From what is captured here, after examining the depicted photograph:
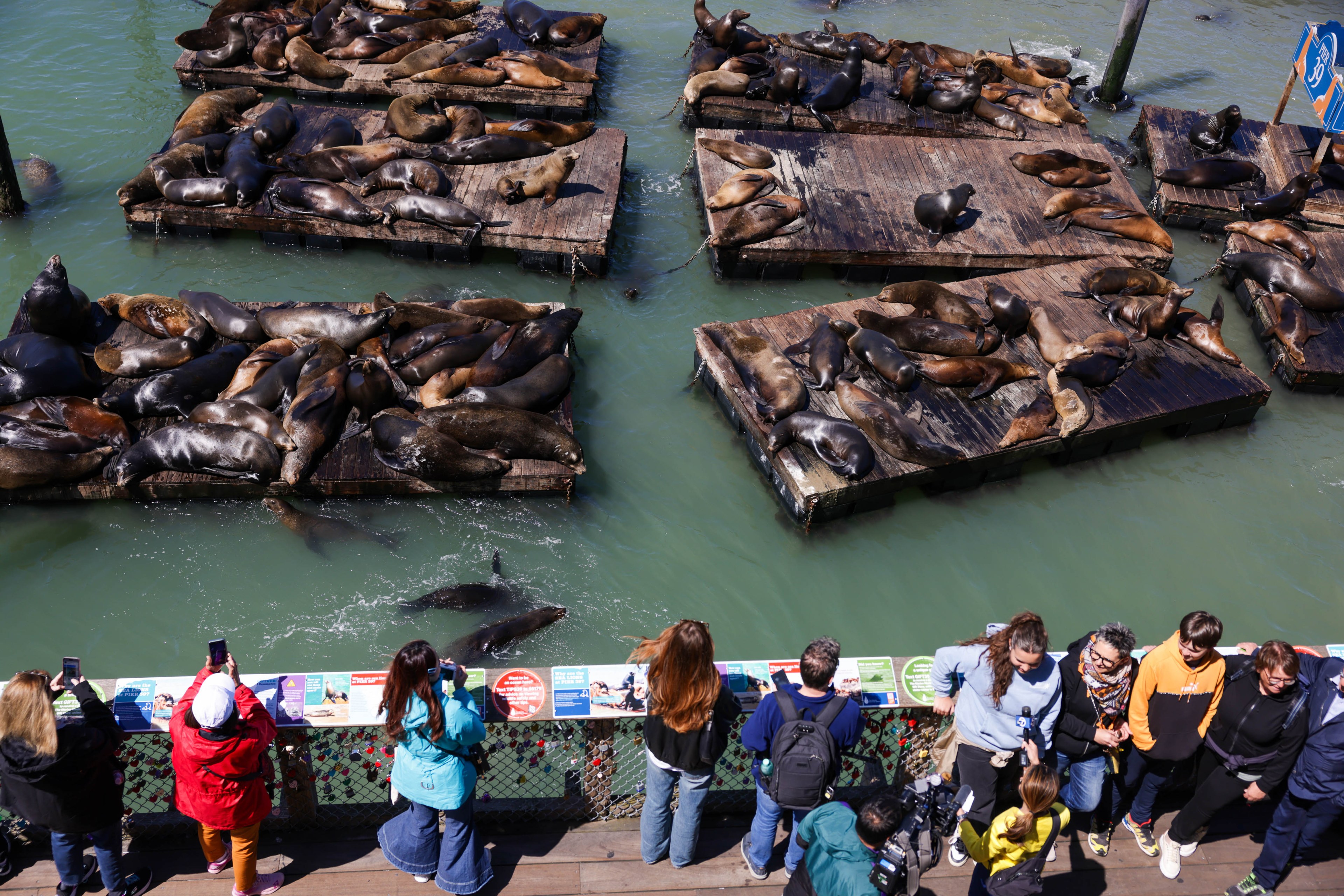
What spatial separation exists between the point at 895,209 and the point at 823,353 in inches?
152

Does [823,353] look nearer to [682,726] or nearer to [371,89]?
[682,726]

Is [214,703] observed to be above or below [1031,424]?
above

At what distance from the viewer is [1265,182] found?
1409cm

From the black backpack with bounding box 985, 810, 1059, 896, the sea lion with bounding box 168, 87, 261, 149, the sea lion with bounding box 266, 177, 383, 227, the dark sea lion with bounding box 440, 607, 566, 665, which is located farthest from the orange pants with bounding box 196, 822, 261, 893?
the sea lion with bounding box 168, 87, 261, 149

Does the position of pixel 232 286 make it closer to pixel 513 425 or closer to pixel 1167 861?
pixel 513 425

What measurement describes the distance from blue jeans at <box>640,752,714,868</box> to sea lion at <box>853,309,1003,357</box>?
6.12m

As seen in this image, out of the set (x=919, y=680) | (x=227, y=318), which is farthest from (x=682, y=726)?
(x=227, y=318)

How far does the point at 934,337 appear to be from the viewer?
9906 mm

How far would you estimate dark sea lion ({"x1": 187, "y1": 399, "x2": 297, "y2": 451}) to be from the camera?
8.38m

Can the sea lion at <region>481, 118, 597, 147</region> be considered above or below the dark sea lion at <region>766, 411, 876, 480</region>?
above

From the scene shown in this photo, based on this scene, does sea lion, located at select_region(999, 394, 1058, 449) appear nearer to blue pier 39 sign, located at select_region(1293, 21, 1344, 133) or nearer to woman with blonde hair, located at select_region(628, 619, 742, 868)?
woman with blonde hair, located at select_region(628, 619, 742, 868)

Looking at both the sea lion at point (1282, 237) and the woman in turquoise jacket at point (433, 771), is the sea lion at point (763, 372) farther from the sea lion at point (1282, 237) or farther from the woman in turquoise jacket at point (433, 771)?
the sea lion at point (1282, 237)

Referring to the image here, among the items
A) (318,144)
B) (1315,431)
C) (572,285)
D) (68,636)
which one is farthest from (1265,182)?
(68,636)

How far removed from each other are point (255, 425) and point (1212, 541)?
8793 millimetres
